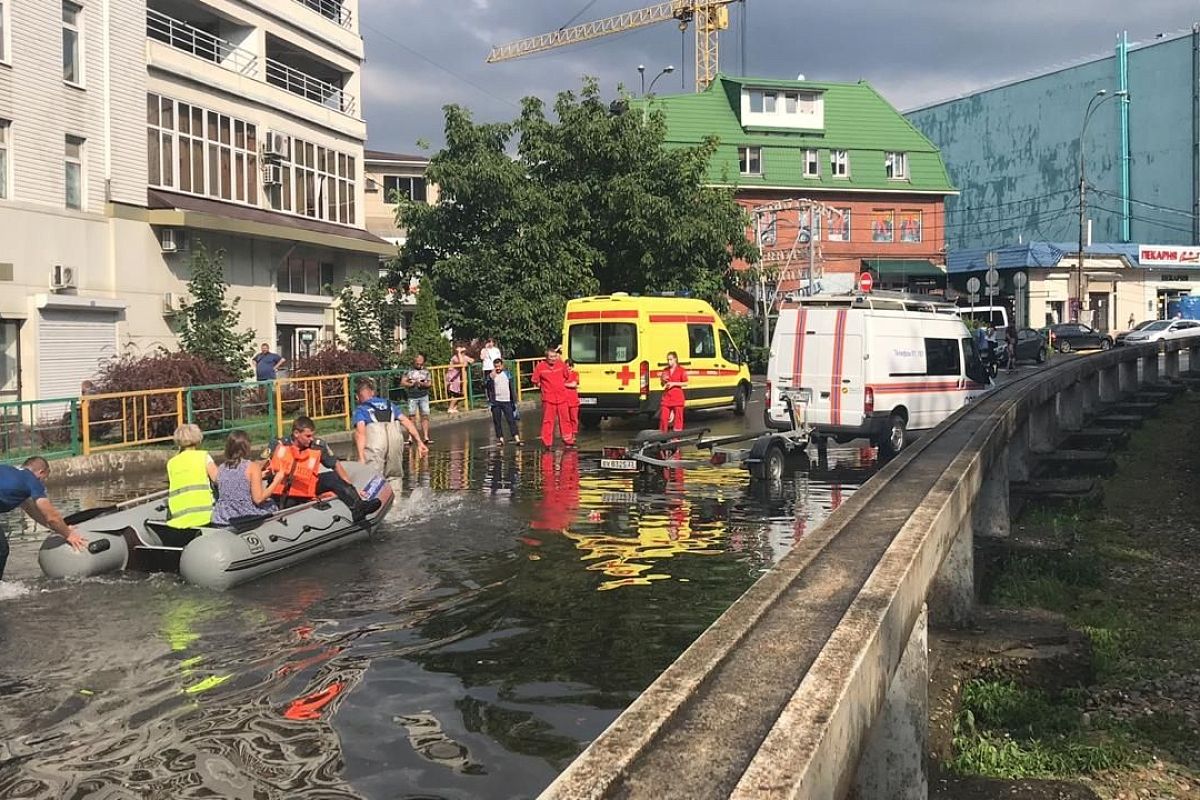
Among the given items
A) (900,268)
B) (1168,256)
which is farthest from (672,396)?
(1168,256)

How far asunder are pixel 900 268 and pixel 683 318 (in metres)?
39.3

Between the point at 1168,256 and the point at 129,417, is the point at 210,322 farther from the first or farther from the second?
the point at 1168,256

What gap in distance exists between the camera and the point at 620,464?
640 inches

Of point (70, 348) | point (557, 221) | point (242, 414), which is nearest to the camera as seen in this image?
point (242, 414)

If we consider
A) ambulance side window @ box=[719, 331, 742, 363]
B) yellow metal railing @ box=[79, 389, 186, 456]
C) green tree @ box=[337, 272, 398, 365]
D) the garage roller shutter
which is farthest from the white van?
the garage roller shutter

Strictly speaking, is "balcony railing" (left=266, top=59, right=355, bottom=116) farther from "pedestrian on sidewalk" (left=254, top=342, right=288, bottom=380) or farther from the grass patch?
the grass patch

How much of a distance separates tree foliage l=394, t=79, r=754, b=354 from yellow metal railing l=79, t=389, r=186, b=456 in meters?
13.1

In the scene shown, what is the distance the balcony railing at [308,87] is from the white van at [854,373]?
903 inches

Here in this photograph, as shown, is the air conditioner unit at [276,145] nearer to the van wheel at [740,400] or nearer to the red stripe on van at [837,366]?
the van wheel at [740,400]

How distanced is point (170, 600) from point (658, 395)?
49.6 feet

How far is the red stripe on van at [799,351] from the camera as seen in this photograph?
59.5 feet

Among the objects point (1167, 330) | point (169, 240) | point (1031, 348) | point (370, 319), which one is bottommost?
point (1031, 348)

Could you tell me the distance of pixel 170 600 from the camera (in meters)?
9.33

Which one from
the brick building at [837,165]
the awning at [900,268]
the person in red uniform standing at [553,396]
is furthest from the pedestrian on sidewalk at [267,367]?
the awning at [900,268]
